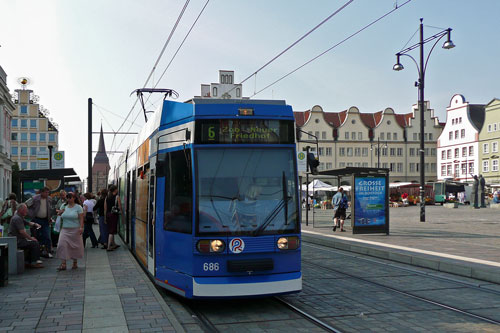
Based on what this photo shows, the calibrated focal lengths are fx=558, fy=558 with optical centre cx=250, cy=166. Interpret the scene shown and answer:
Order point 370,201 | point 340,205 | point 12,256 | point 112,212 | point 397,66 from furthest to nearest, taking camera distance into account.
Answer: point 397,66
point 340,205
point 370,201
point 112,212
point 12,256

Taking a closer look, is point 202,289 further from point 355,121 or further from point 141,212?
point 355,121

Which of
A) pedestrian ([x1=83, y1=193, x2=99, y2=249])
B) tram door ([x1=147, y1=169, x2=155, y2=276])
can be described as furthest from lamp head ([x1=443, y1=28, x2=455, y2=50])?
tram door ([x1=147, y1=169, x2=155, y2=276])

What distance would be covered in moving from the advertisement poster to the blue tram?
12268 mm

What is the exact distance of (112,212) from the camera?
15250 millimetres

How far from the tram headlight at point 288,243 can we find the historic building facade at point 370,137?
3318 inches

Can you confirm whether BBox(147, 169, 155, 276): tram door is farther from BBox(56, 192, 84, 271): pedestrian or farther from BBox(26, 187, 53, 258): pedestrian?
BBox(26, 187, 53, 258): pedestrian

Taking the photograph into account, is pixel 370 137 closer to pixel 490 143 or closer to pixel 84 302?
pixel 490 143

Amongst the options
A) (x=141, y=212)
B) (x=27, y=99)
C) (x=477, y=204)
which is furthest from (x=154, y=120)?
(x=27, y=99)

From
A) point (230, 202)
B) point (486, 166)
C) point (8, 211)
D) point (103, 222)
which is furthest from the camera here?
point (486, 166)

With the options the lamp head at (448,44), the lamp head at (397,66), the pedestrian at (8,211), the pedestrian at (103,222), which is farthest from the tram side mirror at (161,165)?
the lamp head at (397,66)

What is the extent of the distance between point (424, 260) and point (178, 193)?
7.03 m

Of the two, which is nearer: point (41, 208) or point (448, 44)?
point (41, 208)

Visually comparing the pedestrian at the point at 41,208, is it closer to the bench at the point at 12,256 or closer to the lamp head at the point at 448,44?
the bench at the point at 12,256

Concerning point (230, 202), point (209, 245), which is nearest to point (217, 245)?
point (209, 245)
